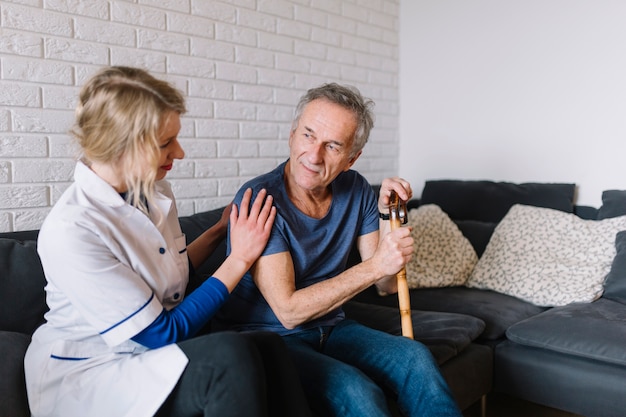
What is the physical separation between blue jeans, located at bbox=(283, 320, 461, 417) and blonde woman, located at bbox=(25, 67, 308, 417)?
0.15 m

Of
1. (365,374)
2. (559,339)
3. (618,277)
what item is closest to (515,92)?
(618,277)

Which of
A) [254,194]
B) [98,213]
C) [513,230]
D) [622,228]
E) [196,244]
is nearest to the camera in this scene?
[98,213]

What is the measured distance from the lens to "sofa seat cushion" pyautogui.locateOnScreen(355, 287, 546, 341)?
235 centimetres

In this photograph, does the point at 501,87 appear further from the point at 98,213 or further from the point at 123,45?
the point at 98,213

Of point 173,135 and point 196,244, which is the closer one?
point 173,135

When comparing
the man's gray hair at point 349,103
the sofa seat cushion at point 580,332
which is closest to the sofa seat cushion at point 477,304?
the sofa seat cushion at point 580,332

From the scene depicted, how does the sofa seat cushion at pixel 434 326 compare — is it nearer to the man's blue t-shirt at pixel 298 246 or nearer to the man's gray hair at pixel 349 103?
the man's blue t-shirt at pixel 298 246

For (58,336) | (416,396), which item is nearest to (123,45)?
(58,336)

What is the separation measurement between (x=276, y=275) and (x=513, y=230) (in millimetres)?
1555

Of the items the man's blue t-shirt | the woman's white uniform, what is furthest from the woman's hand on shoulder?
the woman's white uniform

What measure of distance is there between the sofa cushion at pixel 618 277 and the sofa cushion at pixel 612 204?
8.5 inches

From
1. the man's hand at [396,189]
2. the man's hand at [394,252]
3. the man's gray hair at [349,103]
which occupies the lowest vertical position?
the man's hand at [394,252]

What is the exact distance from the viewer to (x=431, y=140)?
362cm

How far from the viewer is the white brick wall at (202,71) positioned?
1986mm
